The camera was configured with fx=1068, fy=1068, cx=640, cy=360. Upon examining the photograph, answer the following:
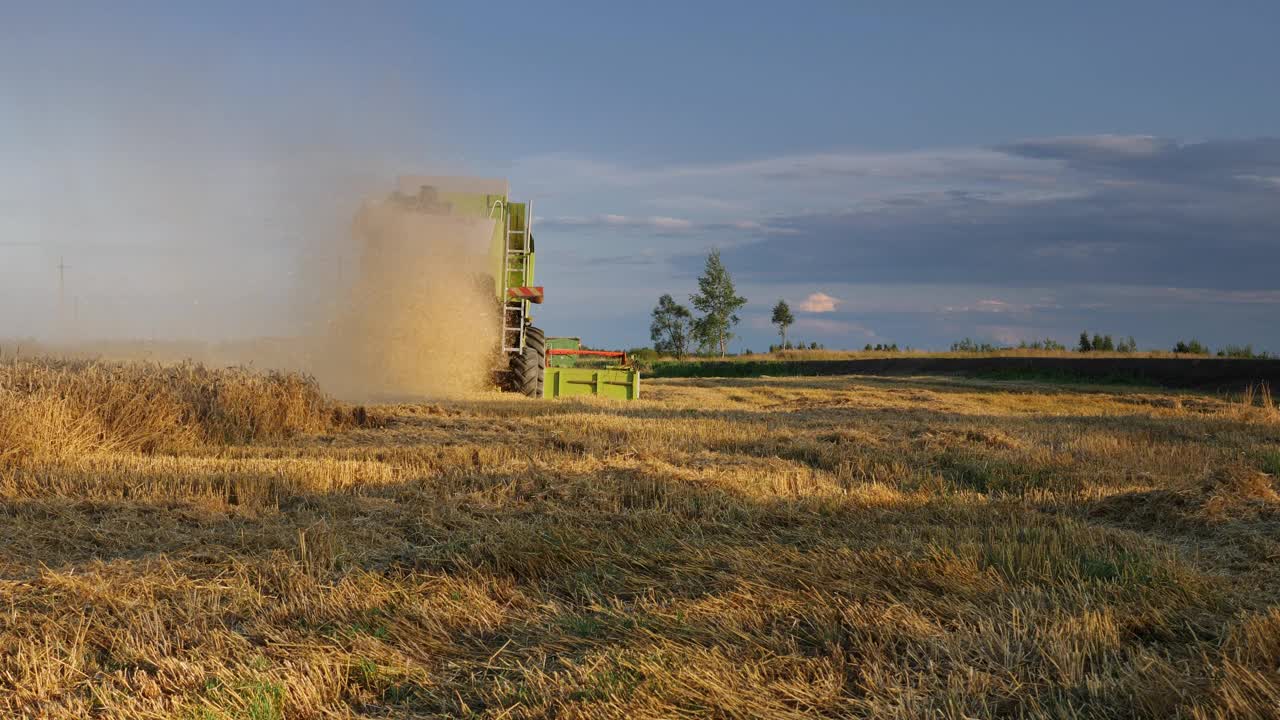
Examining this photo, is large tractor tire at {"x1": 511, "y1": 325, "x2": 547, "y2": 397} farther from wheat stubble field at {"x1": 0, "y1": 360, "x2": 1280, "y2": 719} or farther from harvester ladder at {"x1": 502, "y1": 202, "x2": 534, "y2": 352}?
wheat stubble field at {"x1": 0, "y1": 360, "x2": 1280, "y2": 719}

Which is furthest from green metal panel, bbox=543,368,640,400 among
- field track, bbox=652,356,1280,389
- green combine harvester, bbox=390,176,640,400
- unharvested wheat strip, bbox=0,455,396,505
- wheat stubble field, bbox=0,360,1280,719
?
field track, bbox=652,356,1280,389

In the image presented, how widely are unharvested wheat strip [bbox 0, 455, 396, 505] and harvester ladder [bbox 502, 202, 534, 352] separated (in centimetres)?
980

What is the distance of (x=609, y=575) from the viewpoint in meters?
5.84

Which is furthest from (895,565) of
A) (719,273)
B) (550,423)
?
(719,273)

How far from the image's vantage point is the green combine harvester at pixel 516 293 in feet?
64.7

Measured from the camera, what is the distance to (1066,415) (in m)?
18.5

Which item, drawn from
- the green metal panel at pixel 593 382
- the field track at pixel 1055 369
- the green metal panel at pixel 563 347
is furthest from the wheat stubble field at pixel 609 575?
the field track at pixel 1055 369

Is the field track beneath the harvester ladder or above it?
beneath

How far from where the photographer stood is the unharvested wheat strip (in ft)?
27.8

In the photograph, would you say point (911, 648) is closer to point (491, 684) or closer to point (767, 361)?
point (491, 684)

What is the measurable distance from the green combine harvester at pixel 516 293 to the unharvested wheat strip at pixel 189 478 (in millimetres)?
9872

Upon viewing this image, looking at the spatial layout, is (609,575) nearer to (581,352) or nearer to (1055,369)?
(581,352)

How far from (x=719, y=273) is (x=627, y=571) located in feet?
175

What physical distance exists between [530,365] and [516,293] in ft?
4.46
